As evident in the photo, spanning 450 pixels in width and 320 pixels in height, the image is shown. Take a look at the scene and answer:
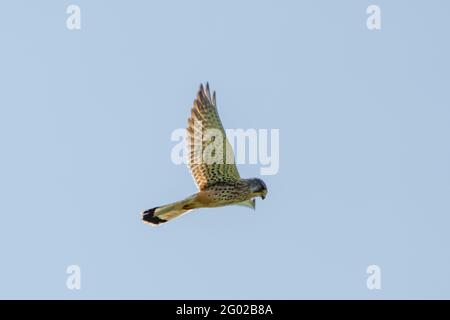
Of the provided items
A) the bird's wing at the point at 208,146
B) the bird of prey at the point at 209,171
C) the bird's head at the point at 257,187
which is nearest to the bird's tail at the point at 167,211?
the bird of prey at the point at 209,171

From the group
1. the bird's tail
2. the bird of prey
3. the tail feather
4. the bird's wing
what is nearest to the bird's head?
the bird of prey

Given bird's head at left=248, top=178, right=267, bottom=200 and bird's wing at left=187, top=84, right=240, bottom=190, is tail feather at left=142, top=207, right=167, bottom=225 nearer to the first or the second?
bird's wing at left=187, top=84, right=240, bottom=190

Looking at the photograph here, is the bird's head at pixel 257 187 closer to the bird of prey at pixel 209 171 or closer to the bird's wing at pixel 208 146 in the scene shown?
the bird of prey at pixel 209 171

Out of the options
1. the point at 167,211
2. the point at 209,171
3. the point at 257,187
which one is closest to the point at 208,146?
the point at 209,171

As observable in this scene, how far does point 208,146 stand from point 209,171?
39 cm

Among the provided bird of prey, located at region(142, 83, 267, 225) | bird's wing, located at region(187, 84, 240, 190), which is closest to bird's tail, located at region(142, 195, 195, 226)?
bird of prey, located at region(142, 83, 267, 225)

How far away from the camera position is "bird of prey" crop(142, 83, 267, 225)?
18422 mm

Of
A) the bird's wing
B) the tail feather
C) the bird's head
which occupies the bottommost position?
the tail feather

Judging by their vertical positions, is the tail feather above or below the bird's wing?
below

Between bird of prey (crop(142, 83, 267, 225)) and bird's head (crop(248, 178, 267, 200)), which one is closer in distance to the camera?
bird of prey (crop(142, 83, 267, 225))

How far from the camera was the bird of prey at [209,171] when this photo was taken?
60.4 feet

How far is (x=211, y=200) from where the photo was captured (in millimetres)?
18516

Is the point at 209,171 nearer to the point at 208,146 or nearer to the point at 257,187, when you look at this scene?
the point at 208,146
